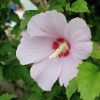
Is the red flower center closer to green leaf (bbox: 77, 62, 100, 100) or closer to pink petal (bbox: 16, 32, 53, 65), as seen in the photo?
pink petal (bbox: 16, 32, 53, 65)

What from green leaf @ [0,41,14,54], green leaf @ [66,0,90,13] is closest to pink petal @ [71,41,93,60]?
green leaf @ [66,0,90,13]

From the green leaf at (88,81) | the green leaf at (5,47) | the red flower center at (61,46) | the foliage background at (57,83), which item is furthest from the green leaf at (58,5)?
the green leaf at (5,47)

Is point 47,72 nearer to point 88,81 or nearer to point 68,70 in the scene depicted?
point 68,70

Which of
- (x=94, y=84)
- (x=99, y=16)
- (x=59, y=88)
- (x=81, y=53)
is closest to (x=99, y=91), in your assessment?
(x=94, y=84)

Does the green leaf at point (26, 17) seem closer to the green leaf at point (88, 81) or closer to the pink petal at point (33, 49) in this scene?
the pink petal at point (33, 49)

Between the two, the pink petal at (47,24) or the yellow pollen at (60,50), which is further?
the yellow pollen at (60,50)
